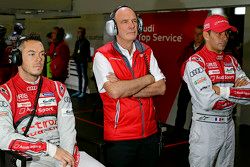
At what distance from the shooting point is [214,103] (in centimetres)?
247

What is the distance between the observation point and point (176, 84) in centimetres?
568

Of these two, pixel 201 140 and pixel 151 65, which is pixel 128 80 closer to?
pixel 151 65

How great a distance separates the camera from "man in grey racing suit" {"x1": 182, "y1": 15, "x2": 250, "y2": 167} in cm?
252

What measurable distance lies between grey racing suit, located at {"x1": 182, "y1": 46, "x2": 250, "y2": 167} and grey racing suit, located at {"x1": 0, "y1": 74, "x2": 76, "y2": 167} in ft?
3.01

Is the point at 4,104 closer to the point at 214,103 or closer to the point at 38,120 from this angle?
the point at 38,120

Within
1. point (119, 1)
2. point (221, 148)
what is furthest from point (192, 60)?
point (119, 1)

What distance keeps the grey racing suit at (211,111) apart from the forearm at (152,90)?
222mm

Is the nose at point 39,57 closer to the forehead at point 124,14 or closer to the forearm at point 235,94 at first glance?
the forehead at point 124,14

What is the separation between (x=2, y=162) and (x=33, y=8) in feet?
14.8

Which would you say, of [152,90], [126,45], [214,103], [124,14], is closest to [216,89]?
[214,103]

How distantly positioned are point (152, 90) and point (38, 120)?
82cm

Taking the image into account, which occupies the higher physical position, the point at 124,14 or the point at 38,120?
the point at 124,14

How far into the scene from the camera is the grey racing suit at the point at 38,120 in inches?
82.0

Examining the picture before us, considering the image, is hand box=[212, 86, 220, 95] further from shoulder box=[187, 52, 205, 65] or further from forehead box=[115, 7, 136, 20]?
forehead box=[115, 7, 136, 20]
